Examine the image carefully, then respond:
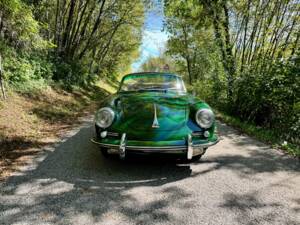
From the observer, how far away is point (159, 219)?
2.34 metres

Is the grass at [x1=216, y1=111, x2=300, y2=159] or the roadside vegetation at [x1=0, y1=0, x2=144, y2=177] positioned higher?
the roadside vegetation at [x1=0, y1=0, x2=144, y2=177]

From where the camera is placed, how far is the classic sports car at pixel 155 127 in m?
3.05

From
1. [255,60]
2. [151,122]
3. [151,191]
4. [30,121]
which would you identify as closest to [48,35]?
[30,121]

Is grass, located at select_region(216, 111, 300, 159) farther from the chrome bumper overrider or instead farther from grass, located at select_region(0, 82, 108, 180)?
grass, located at select_region(0, 82, 108, 180)

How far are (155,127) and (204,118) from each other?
2.16ft

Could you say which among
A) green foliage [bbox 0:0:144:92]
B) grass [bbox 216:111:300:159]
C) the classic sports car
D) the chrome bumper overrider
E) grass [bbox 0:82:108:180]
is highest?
green foliage [bbox 0:0:144:92]

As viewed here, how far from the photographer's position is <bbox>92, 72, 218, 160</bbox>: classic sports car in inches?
120

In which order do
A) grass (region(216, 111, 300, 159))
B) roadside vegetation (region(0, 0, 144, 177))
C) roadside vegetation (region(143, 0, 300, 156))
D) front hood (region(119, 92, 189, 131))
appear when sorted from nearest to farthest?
front hood (region(119, 92, 189, 131)) → grass (region(216, 111, 300, 159)) → roadside vegetation (region(0, 0, 144, 177)) → roadside vegetation (region(143, 0, 300, 156))

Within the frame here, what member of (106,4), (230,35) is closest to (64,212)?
(230,35)

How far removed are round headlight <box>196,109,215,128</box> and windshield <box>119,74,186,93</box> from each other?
1313mm

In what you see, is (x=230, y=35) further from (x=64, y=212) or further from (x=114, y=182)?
(x=64, y=212)

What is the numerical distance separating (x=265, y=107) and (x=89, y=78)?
11.1 metres

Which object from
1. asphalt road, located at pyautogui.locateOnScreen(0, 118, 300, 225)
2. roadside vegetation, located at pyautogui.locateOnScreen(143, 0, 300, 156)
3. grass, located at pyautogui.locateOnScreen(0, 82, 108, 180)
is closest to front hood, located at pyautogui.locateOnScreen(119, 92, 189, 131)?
asphalt road, located at pyautogui.locateOnScreen(0, 118, 300, 225)

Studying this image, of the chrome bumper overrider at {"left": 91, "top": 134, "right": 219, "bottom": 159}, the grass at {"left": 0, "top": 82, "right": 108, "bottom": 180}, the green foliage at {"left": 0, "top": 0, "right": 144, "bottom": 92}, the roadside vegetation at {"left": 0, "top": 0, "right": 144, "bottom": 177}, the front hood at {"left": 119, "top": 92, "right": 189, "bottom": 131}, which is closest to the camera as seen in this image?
the chrome bumper overrider at {"left": 91, "top": 134, "right": 219, "bottom": 159}
